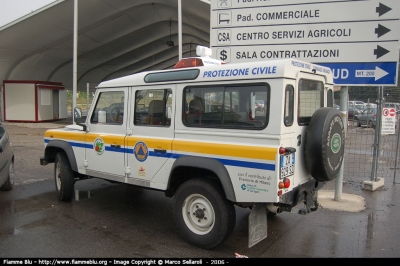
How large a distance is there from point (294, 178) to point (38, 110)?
2185 cm

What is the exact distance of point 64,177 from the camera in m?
5.79

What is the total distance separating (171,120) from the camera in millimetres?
4453

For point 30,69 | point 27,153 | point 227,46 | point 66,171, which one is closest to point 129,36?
point 30,69

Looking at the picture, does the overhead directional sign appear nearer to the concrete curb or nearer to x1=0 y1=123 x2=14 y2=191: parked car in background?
the concrete curb

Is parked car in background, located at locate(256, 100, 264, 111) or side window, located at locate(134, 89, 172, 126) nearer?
parked car in background, located at locate(256, 100, 264, 111)

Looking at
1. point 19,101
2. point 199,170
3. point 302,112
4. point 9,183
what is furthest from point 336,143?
point 19,101

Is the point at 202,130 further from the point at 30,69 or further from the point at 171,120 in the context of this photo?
the point at 30,69

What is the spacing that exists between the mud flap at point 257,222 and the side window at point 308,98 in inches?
43.2

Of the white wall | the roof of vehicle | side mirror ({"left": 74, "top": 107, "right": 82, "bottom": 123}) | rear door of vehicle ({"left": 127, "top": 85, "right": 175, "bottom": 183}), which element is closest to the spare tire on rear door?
the roof of vehicle

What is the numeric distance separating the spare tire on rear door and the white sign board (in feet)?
18.5

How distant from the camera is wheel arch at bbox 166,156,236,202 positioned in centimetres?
382

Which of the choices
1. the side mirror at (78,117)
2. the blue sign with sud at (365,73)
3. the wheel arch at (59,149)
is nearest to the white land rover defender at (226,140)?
the side mirror at (78,117)

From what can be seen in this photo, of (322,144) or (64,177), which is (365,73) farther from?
(64,177)

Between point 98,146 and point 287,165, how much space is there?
3.00 metres
